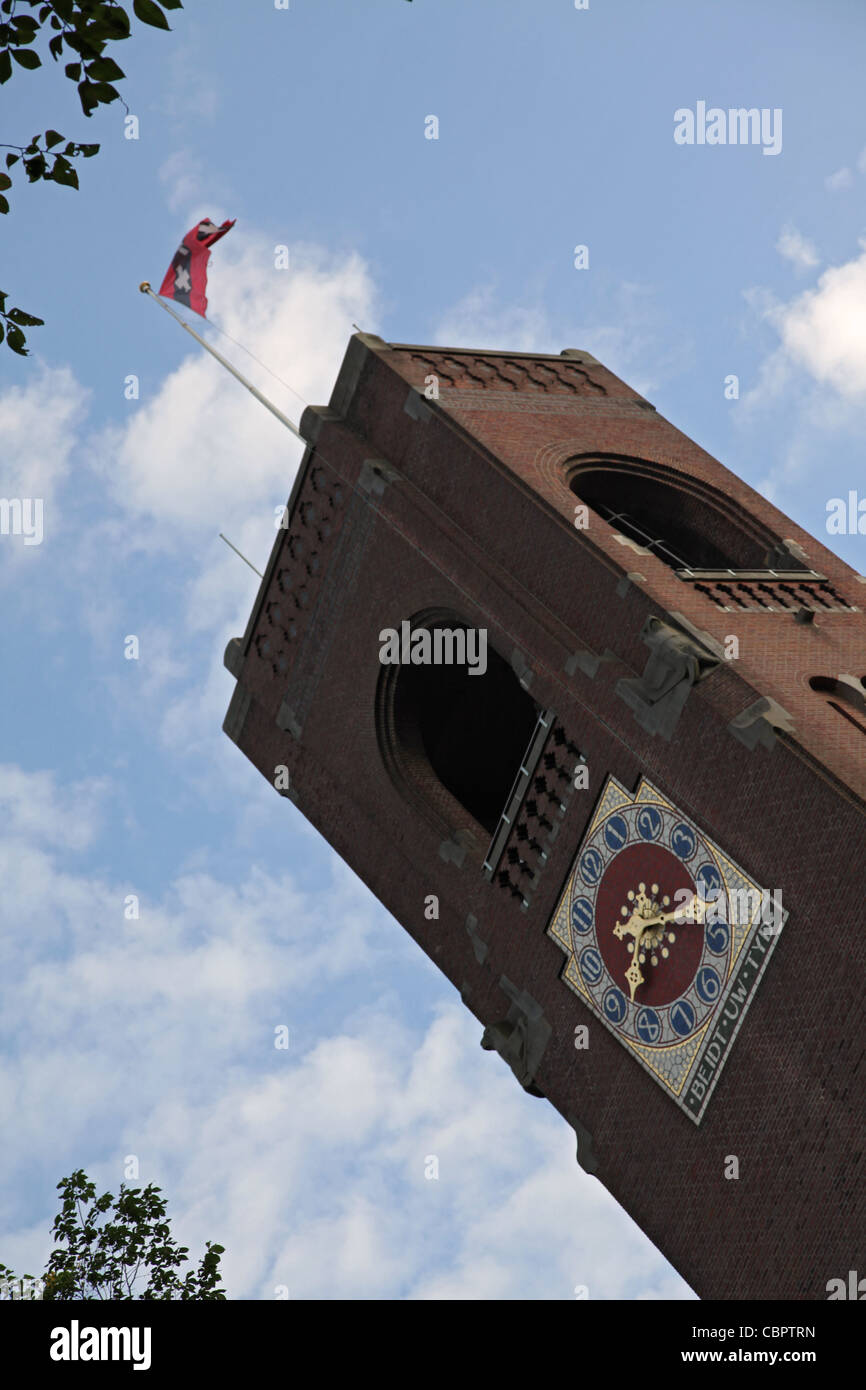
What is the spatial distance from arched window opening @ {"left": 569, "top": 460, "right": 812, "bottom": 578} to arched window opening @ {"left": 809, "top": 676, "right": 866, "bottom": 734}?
414 cm

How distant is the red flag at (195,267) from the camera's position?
28906 mm

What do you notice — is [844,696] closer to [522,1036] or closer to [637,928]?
[637,928]

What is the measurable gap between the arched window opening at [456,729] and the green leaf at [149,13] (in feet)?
46.3

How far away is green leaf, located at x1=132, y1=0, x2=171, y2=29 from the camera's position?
1053 cm

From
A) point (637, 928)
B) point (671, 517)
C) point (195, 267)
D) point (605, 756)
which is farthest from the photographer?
point (195, 267)

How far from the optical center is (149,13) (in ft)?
34.7

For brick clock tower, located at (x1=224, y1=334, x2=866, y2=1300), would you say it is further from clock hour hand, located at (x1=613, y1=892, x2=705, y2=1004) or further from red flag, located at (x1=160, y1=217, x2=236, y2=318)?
red flag, located at (x1=160, y1=217, x2=236, y2=318)

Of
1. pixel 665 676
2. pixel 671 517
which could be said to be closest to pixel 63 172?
A: pixel 665 676

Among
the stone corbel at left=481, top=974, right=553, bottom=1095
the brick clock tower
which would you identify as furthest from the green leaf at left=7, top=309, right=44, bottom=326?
the stone corbel at left=481, top=974, right=553, bottom=1095

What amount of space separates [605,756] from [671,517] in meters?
5.97

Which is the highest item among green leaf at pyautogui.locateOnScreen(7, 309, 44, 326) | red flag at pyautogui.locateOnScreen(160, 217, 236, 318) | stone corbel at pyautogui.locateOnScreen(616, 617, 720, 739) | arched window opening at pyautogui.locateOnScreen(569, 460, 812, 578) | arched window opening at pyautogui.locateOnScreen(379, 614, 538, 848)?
red flag at pyautogui.locateOnScreen(160, 217, 236, 318)

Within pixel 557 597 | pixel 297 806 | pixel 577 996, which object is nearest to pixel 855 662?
pixel 557 597
